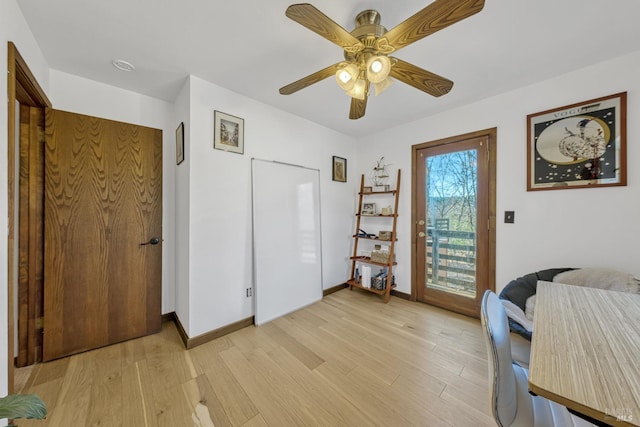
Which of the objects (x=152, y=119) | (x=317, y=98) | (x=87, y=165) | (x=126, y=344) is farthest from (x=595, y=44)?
(x=126, y=344)

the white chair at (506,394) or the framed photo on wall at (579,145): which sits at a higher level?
the framed photo on wall at (579,145)

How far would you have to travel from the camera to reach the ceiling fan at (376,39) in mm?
1001

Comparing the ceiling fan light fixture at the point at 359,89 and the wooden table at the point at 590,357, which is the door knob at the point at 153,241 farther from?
the wooden table at the point at 590,357

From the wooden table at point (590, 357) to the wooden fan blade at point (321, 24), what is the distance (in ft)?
5.02

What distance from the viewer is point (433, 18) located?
3.43ft

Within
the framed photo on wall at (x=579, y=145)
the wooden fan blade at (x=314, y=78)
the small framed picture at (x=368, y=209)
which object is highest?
the wooden fan blade at (x=314, y=78)

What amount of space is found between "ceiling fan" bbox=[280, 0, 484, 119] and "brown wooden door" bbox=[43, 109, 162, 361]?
1677 millimetres

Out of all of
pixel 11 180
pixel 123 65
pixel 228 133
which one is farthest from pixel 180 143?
pixel 11 180

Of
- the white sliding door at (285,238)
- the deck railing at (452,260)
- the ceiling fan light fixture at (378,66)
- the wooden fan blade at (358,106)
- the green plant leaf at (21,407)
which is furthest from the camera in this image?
the deck railing at (452,260)

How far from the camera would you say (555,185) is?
2.05 m

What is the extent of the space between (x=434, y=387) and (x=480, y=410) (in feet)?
0.86

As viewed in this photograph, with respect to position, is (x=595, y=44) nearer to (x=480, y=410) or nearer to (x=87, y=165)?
(x=480, y=410)

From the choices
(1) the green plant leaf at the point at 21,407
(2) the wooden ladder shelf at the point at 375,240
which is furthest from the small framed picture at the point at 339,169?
(1) the green plant leaf at the point at 21,407

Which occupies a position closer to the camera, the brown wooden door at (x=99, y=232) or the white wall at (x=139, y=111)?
the brown wooden door at (x=99, y=232)
